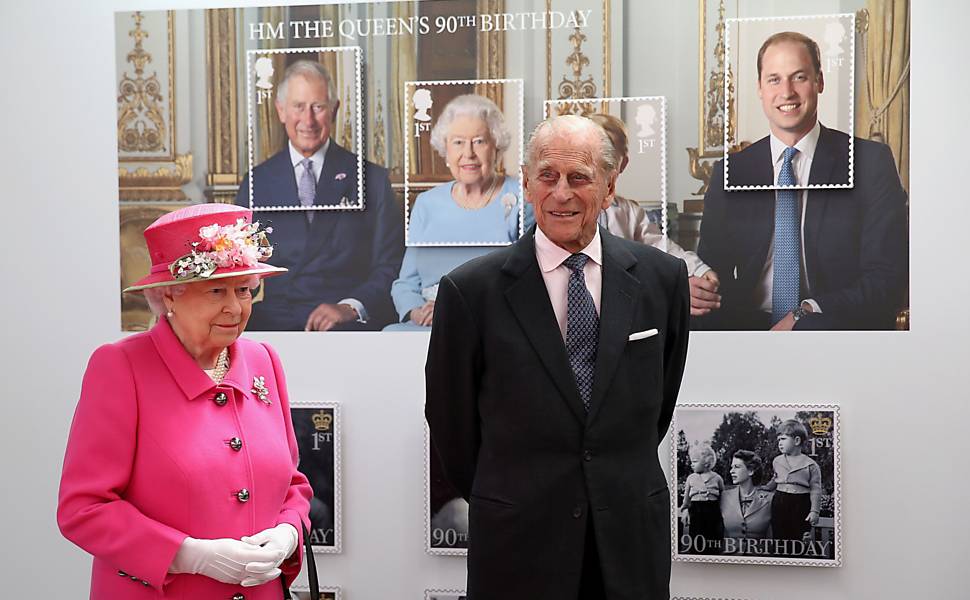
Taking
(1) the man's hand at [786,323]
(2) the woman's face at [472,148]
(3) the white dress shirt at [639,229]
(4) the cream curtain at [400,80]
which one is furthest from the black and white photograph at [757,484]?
(4) the cream curtain at [400,80]

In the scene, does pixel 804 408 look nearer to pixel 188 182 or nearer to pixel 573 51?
pixel 573 51

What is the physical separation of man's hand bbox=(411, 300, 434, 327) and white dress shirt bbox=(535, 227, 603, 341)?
1116 mm

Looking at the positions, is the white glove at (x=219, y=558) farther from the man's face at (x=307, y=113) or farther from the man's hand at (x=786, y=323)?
the man's hand at (x=786, y=323)

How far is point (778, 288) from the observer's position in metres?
3.42

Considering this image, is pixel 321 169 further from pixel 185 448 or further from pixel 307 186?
pixel 185 448

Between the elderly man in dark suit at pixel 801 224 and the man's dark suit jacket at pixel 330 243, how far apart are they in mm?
1078

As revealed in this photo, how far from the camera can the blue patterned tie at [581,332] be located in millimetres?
2463

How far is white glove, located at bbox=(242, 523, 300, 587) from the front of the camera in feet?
7.88

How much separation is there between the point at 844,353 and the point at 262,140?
2050mm

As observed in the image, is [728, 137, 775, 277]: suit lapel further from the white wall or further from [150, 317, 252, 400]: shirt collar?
[150, 317, 252, 400]: shirt collar

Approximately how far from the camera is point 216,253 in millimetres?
2453

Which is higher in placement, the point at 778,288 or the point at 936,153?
the point at 936,153

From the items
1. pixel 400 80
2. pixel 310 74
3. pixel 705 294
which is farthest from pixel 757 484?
pixel 310 74

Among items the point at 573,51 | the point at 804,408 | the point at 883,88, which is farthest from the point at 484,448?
the point at 883,88
